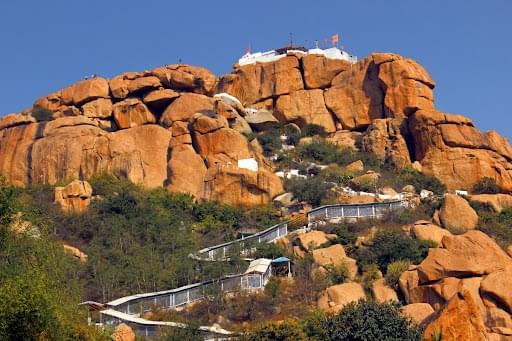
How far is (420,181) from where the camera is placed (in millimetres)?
56844

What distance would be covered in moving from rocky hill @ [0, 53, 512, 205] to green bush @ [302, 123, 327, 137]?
1.37 feet

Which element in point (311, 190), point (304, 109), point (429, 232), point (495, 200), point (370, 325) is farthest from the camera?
point (304, 109)

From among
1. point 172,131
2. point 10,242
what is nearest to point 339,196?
point 172,131

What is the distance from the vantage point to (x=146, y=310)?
40.9m

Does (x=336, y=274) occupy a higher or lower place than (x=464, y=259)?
higher

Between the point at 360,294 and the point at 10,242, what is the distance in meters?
15.3

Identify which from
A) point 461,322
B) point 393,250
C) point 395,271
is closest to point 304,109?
point 393,250

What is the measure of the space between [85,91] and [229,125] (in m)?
9.13

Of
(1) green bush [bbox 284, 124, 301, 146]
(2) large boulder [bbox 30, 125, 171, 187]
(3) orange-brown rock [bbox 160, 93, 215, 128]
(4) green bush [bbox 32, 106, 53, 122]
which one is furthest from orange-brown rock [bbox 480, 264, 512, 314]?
(4) green bush [bbox 32, 106, 53, 122]

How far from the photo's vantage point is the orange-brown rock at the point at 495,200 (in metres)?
52.8

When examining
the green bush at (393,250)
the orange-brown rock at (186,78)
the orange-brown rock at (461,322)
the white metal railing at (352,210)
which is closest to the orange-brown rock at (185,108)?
the orange-brown rock at (186,78)

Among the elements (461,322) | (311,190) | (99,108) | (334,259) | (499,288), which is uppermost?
(99,108)

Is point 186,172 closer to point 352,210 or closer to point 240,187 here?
point 240,187

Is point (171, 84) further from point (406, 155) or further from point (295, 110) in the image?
point (406, 155)
